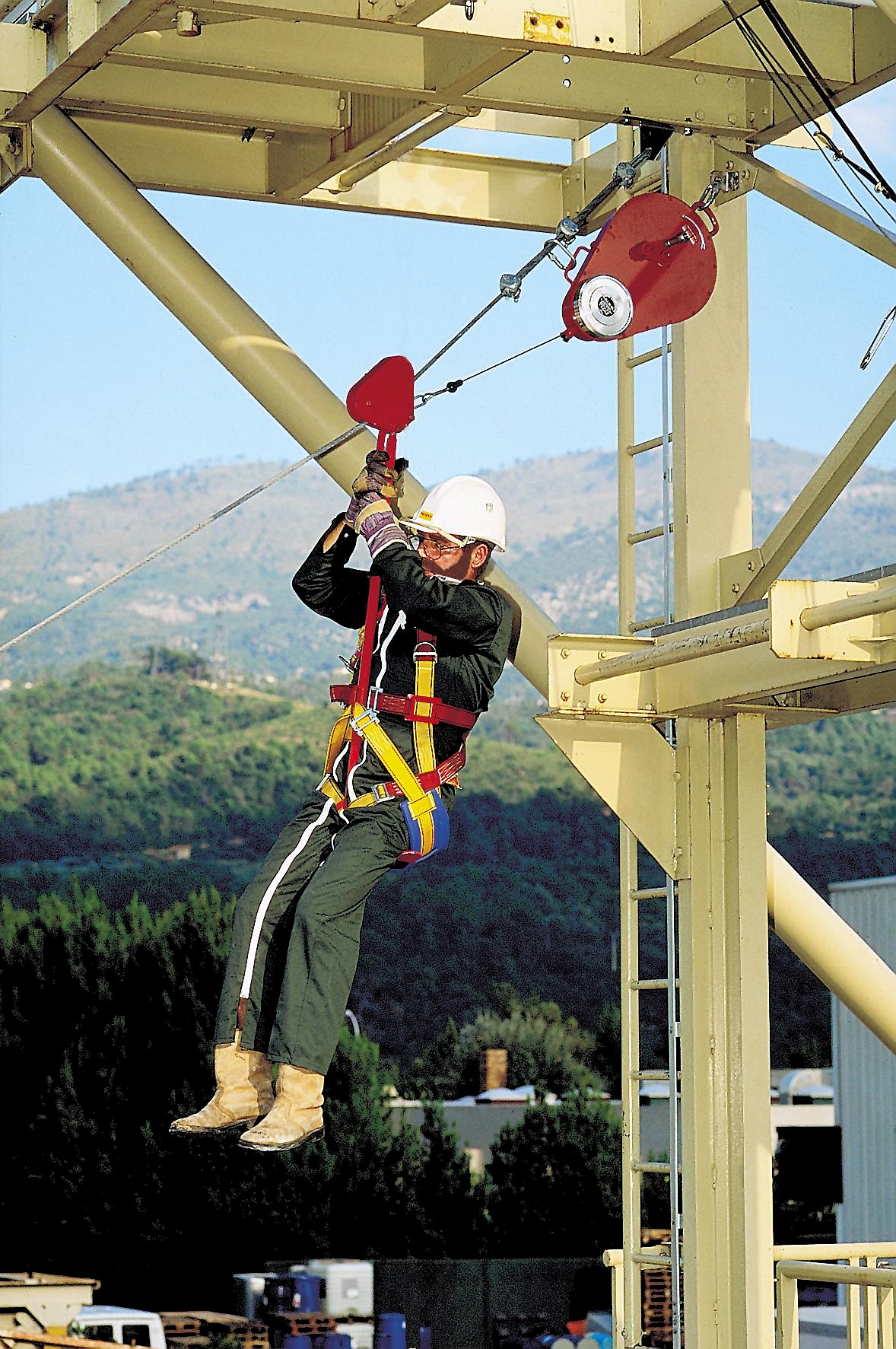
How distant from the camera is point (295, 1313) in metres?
37.7

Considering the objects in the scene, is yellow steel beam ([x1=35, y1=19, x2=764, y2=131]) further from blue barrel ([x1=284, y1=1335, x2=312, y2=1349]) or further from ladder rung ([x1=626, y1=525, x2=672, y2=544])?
blue barrel ([x1=284, y1=1335, x2=312, y2=1349])

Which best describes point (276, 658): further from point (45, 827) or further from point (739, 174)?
point (739, 174)

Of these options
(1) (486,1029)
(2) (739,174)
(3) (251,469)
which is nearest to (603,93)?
(2) (739,174)

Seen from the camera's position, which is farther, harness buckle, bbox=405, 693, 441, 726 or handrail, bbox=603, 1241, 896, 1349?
handrail, bbox=603, 1241, 896, 1349

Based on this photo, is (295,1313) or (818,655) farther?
(295,1313)

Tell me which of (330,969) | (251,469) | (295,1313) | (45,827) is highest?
(251,469)

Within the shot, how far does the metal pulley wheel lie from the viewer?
20.3 feet

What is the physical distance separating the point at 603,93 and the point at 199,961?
4071 cm

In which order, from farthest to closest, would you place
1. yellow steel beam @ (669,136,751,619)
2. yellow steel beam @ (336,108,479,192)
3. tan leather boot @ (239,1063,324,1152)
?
yellow steel beam @ (336,108,479,192), yellow steel beam @ (669,136,751,619), tan leather boot @ (239,1063,324,1152)

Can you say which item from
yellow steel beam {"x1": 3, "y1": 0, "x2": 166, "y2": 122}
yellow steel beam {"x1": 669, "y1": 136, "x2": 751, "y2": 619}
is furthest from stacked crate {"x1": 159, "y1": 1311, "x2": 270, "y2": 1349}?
yellow steel beam {"x1": 3, "y1": 0, "x2": 166, "y2": 122}

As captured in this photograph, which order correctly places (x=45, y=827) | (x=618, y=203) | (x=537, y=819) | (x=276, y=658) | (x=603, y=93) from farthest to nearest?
(x=276, y=658), (x=537, y=819), (x=45, y=827), (x=618, y=203), (x=603, y=93)

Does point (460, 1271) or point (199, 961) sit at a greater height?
point (199, 961)

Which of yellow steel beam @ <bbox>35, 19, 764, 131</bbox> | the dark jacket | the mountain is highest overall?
the mountain

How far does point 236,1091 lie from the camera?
549cm
